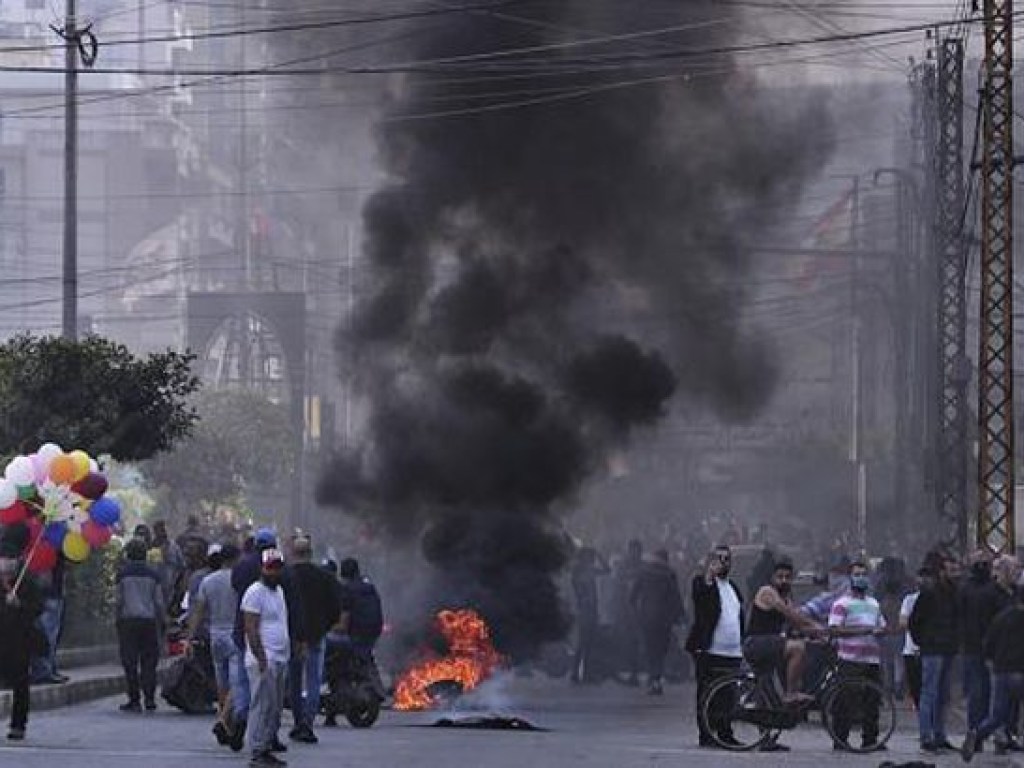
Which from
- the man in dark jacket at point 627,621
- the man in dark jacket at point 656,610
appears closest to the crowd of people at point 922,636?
the man in dark jacket at point 656,610

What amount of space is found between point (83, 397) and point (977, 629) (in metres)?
13.2

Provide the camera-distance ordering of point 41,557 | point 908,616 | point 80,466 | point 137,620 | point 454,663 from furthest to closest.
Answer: point 454,663
point 137,620
point 80,466
point 908,616
point 41,557

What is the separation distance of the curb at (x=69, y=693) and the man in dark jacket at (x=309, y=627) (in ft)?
10.4

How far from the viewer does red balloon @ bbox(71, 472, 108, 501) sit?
22188 mm

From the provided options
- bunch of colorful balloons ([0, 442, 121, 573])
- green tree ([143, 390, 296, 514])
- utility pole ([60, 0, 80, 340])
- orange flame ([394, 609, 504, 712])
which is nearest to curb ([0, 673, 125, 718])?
bunch of colorful balloons ([0, 442, 121, 573])

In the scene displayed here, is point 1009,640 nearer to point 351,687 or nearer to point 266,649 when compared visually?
point 351,687

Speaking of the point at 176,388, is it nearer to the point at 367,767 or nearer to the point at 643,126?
the point at 643,126

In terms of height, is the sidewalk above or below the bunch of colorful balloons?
below

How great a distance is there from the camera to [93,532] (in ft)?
73.6

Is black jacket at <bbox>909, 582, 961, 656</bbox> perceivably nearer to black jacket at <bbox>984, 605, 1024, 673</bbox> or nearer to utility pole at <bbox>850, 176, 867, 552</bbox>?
black jacket at <bbox>984, 605, 1024, 673</bbox>

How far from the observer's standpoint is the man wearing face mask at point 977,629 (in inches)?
818

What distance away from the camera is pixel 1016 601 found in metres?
19.9

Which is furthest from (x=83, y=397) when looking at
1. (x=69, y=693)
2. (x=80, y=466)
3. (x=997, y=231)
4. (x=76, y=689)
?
(x=997, y=231)

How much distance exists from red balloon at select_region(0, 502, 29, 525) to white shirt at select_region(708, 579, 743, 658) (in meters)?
6.03
